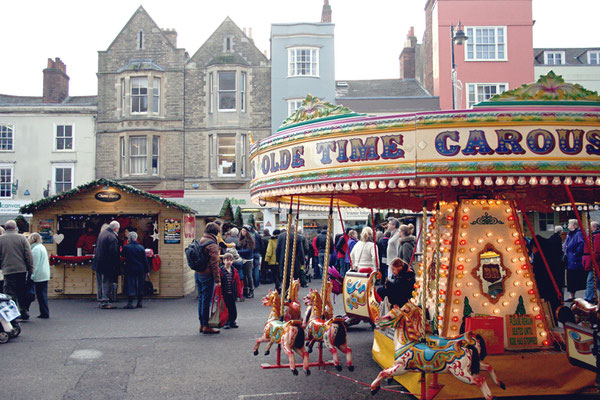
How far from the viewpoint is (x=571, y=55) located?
33.8 meters

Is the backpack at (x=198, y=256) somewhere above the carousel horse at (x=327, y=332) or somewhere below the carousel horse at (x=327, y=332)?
above

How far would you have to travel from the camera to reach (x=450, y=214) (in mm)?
6324

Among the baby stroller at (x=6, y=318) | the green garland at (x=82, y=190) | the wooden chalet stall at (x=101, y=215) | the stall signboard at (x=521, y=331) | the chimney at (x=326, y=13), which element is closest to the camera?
the stall signboard at (x=521, y=331)

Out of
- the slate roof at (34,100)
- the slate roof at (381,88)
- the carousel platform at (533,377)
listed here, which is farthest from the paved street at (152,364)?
the slate roof at (34,100)

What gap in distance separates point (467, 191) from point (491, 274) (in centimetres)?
99

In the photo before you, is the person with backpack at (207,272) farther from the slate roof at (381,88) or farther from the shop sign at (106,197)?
the slate roof at (381,88)

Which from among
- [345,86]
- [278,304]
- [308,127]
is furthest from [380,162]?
[345,86]

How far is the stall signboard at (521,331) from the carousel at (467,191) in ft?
0.04

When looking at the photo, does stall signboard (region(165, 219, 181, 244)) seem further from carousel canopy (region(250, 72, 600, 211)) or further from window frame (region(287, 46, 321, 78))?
window frame (region(287, 46, 321, 78))

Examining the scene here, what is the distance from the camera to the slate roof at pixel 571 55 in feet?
107

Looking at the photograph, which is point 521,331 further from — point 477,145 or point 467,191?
point 477,145

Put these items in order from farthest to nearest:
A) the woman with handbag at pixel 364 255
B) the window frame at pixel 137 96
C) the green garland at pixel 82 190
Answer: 1. the window frame at pixel 137 96
2. the green garland at pixel 82 190
3. the woman with handbag at pixel 364 255

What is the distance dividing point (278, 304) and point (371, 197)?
2410 mm

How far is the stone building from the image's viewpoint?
26078mm
